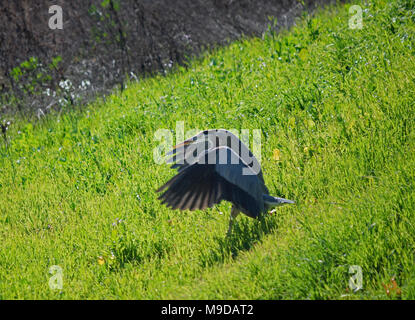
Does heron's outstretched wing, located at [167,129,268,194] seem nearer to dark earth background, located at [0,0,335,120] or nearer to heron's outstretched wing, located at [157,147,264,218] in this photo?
heron's outstretched wing, located at [157,147,264,218]

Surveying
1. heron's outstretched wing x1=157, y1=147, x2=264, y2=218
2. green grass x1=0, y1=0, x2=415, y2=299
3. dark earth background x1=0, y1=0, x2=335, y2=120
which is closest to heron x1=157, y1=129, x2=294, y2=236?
heron's outstretched wing x1=157, y1=147, x2=264, y2=218

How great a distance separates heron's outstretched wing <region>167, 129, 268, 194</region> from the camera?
398cm

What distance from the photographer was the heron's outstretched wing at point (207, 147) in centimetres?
398

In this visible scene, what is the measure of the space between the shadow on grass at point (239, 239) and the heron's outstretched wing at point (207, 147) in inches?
12.8

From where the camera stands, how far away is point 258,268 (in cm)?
347

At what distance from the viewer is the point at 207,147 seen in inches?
160

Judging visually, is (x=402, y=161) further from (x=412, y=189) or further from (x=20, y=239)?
(x=20, y=239)

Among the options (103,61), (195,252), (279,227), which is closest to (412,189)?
(279,227)

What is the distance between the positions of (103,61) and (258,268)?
225 inches

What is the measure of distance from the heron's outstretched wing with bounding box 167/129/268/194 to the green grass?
54 centimetres

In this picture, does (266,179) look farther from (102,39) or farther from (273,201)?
(102,39)

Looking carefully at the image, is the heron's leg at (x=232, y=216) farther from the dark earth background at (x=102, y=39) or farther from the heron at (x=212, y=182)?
the dark earth background at (x=102, y=39)
